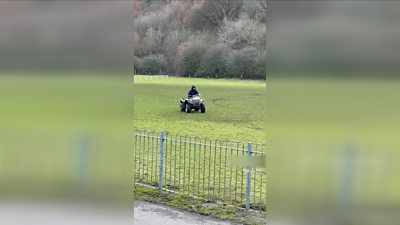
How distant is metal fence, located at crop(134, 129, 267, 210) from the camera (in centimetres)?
311

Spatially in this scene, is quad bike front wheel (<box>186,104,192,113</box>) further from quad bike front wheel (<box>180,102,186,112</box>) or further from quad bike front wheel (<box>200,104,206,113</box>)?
quad bike front wheel (<box>200,104,206,113</box>)

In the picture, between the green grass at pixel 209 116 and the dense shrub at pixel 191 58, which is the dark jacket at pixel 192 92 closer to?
the green grass at pixel 209 116

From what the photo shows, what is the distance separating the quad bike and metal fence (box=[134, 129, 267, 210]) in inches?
123

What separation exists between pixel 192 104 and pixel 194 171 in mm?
3870

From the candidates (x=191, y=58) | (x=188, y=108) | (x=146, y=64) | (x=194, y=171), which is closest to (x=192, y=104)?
(x=188, y=108)

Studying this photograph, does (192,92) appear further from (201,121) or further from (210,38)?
(210,38)

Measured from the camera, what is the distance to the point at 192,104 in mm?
7777

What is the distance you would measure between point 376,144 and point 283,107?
0.27 meters

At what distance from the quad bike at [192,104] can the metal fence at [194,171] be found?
10.2ft

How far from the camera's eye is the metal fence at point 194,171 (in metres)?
3.11

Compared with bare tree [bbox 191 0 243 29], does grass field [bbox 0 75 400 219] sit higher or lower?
lower

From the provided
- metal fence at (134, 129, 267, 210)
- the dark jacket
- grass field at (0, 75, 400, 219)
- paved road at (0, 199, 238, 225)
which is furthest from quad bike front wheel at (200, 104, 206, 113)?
grass field at (0, 75, 400, 219)

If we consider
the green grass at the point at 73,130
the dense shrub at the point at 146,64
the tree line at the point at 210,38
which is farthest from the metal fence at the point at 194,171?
the green grass at the point at 73,130

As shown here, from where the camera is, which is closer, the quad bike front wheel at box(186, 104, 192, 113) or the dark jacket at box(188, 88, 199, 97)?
the dark jacket at box(188, 88, 199, 97)
